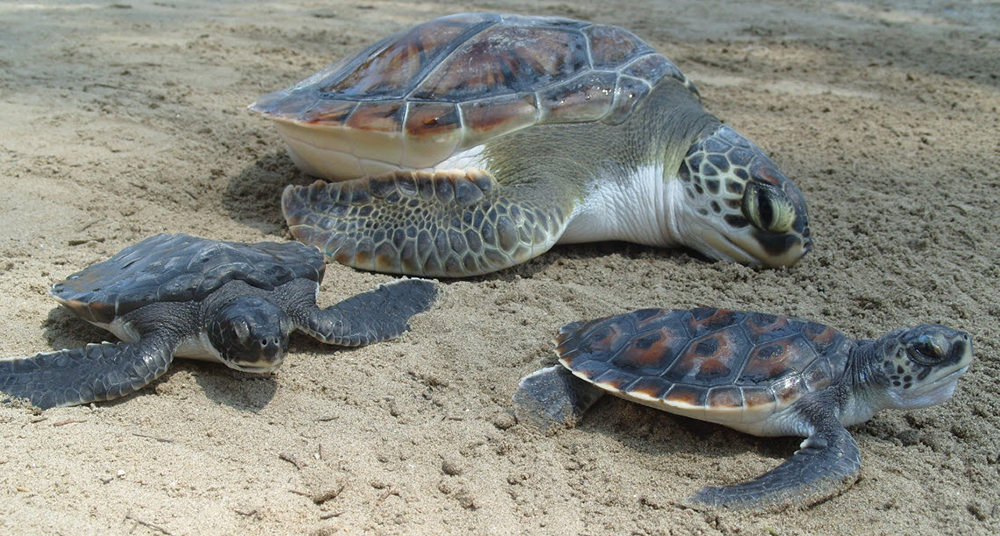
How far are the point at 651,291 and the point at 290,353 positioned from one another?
1460 millimetres

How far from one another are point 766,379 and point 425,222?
159cm

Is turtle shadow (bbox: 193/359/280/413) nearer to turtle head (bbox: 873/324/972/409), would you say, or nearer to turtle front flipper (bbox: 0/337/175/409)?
turtle front flipper (bbox: 0/337/175/409)

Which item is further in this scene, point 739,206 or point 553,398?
Result: point 739,206

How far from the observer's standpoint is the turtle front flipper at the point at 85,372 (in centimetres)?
213

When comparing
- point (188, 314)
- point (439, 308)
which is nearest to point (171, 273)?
point (188, 314)

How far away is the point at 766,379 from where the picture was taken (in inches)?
86.4

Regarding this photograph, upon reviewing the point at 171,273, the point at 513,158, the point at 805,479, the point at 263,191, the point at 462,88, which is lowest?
the point at 263,191

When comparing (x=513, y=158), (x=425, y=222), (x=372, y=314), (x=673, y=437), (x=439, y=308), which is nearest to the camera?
(x=673, y=437)

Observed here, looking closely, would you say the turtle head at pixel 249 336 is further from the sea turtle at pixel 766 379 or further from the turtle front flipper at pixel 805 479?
the turtle front flipper at pixel 805 479

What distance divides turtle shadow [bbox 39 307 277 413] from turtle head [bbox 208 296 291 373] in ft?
0.30

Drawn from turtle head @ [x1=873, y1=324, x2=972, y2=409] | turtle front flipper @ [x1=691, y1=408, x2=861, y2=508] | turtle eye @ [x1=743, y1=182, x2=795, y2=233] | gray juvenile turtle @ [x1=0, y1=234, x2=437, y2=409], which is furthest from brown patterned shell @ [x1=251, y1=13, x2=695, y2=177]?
turtle front flipper @ [x1=691, y1=408, x2=861, y2=508]

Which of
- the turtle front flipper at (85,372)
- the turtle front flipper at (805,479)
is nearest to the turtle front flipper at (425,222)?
the turtle front flipper at (85,372)

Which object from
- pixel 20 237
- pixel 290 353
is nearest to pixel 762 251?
pixel 290 353

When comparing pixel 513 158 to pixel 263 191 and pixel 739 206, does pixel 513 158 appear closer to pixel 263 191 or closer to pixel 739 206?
pixel 739 206
